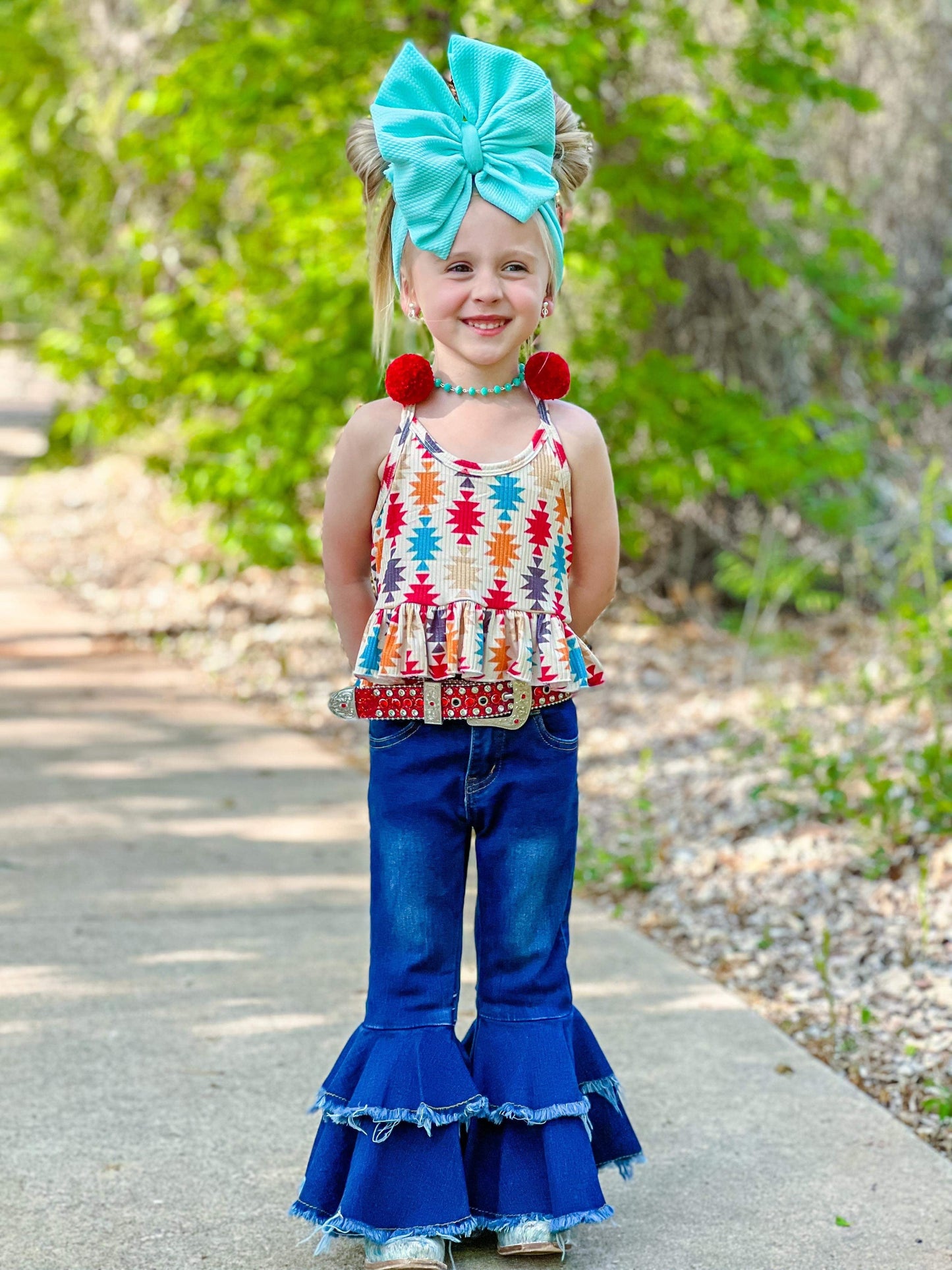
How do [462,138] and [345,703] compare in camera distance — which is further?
[345,703]

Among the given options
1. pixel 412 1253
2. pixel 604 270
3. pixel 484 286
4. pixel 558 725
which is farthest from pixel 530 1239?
pixel 604 270

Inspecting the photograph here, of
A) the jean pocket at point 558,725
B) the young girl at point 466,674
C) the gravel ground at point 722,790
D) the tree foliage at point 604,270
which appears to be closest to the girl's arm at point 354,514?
the young girl at point 466,674

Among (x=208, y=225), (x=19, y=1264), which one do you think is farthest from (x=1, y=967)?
(x=208, y=225)

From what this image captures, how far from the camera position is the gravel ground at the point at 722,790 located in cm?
388

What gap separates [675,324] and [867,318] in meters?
1.30

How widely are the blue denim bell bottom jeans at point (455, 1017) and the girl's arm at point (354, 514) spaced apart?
0.72 feet

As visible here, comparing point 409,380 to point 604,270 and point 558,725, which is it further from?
point 604,270

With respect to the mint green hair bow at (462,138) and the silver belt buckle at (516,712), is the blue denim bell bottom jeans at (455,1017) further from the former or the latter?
the mint green hair bow at (462,138)

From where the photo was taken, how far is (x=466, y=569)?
247 cm

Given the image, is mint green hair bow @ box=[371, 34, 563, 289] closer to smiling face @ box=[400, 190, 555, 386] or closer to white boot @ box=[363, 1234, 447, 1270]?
smiling face @ box=[400, 190, 555, 386]

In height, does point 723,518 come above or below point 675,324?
below

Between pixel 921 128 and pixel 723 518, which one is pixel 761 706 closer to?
pixel 723 518

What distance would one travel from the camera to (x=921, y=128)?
934 centimetres

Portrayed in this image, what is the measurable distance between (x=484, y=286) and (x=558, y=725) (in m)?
0.73
